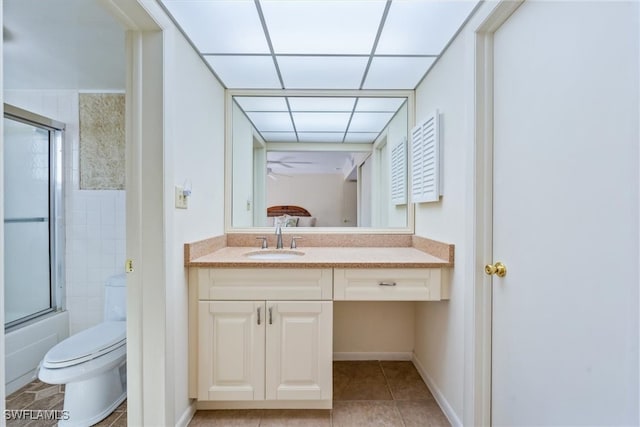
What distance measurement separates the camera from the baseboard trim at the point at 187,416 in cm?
146

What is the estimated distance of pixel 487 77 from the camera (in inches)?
51.0

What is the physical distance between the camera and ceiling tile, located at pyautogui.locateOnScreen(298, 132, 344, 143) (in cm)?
231

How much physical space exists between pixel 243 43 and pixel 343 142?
1020mm

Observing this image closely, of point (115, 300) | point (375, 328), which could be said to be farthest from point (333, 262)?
point (115, 300)

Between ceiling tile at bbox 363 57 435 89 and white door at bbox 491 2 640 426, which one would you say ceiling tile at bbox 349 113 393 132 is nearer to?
ceiling tile at bbox 363 57 435 89

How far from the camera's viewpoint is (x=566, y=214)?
3.00ft

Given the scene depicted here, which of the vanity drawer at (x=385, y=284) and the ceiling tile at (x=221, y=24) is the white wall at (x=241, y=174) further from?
the vanity drawer at (x=385, y=284)

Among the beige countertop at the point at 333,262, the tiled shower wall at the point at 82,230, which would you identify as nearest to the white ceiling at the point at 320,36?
the beige countertop at the point at 333,262

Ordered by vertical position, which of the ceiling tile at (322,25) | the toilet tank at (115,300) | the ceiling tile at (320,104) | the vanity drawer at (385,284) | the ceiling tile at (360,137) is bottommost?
the toilet tank at (115,300)

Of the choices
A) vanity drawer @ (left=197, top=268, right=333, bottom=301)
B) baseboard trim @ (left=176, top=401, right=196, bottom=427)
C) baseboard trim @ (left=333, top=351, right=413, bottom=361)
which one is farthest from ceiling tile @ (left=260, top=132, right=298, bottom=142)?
baseboard trim @ (left=176, top=401, right=196, bottom=427)

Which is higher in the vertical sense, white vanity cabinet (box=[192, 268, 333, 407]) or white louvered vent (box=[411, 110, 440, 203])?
white louvered vent (box=[411, 110, 440, 203])

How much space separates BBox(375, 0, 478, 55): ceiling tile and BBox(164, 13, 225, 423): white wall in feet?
3.33

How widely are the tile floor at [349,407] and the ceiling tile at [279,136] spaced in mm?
1768

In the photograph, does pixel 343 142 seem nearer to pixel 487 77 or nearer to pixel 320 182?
pixel 320 182
